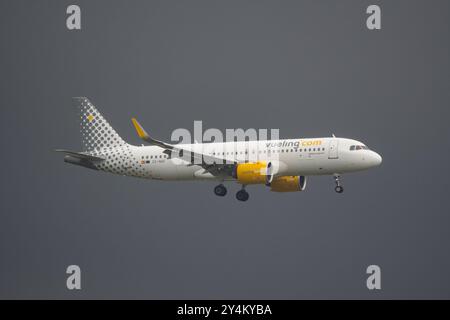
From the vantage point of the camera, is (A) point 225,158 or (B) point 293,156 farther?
(A) point 225,158

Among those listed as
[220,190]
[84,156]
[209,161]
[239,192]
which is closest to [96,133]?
[84,156]

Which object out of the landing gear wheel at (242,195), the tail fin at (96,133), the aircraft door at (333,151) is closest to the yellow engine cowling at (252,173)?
the landing gear wheel at (242,195)

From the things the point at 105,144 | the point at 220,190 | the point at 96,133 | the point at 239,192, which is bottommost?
the point at 239,192

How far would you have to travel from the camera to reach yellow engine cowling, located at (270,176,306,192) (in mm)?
78375

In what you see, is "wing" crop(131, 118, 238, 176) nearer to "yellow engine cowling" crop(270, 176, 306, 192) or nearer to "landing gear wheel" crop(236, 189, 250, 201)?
"landing gear wheel" crop(236, 189, 250, 201)

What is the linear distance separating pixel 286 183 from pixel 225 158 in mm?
6046

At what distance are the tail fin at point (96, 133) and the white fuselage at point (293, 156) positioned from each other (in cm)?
637

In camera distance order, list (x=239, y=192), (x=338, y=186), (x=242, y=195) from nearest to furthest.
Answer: (x=338, y=186)
(x=242, y=195)
(x=239, y=192)

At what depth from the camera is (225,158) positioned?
75.9m

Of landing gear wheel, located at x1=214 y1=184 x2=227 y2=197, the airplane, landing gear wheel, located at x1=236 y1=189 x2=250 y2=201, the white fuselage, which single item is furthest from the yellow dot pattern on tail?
landing gear wheel, located at x1=236 y1=189 x2=250 y2=201

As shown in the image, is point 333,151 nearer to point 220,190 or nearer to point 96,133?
point 220,190

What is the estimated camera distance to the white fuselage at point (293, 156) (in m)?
72.5

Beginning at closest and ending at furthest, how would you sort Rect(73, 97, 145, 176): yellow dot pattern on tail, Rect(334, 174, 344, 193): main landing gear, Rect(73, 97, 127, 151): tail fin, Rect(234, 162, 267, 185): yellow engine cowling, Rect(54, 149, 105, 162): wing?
Rect(234, 162, 267, 185): yellow engine cowling → Rect(334, 174, 344, 193): main landing gear → Rect(54, 149, 105, 162): wing → Rect(73, 97, 145, 176): yellow dot pattern on tail → Rect(73, 97, 127, 151): tail fin

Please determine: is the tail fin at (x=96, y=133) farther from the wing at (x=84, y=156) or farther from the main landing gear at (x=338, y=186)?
the main landing gear at (x=338, y=186)
